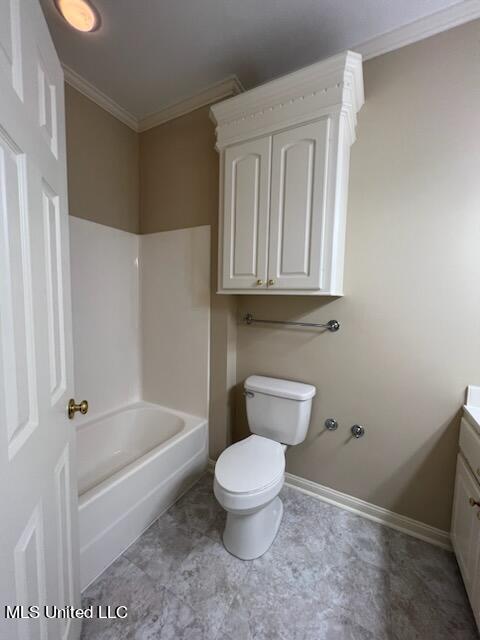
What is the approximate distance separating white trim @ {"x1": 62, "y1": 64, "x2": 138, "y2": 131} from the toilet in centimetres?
206

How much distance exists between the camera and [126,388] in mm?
2113

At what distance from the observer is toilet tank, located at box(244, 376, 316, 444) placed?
60.3 inches

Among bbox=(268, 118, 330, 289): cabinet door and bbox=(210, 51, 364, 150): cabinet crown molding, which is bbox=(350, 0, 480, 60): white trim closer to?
bbox=(210, 51, 364, 150): cabinet crown molding

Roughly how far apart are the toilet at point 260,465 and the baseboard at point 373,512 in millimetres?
250

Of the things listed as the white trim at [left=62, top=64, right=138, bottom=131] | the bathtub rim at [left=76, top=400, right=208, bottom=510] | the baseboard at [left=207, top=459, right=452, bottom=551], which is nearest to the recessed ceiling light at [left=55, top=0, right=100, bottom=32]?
the white trim at [left=62, top=64, right=138, bottom=131]

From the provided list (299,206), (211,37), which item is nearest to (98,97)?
(211,37)

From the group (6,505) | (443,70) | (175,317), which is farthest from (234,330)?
(443,70)

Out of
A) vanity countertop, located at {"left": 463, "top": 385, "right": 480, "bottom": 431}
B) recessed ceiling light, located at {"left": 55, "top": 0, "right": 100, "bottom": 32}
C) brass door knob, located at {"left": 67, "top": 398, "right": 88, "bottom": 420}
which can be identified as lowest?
vanity countertop, located at {"left": 463, "top": 385, "right": 480, "bottom": 431}

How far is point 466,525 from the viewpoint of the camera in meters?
1.12

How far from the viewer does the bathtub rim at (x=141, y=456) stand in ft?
3.89

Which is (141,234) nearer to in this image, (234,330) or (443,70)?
(234,330)

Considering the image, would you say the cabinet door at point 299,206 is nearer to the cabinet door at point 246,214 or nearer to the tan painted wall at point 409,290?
the cabinet door at point 246,214

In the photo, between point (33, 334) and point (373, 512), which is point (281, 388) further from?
point (33, 334)

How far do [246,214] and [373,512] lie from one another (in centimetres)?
182
